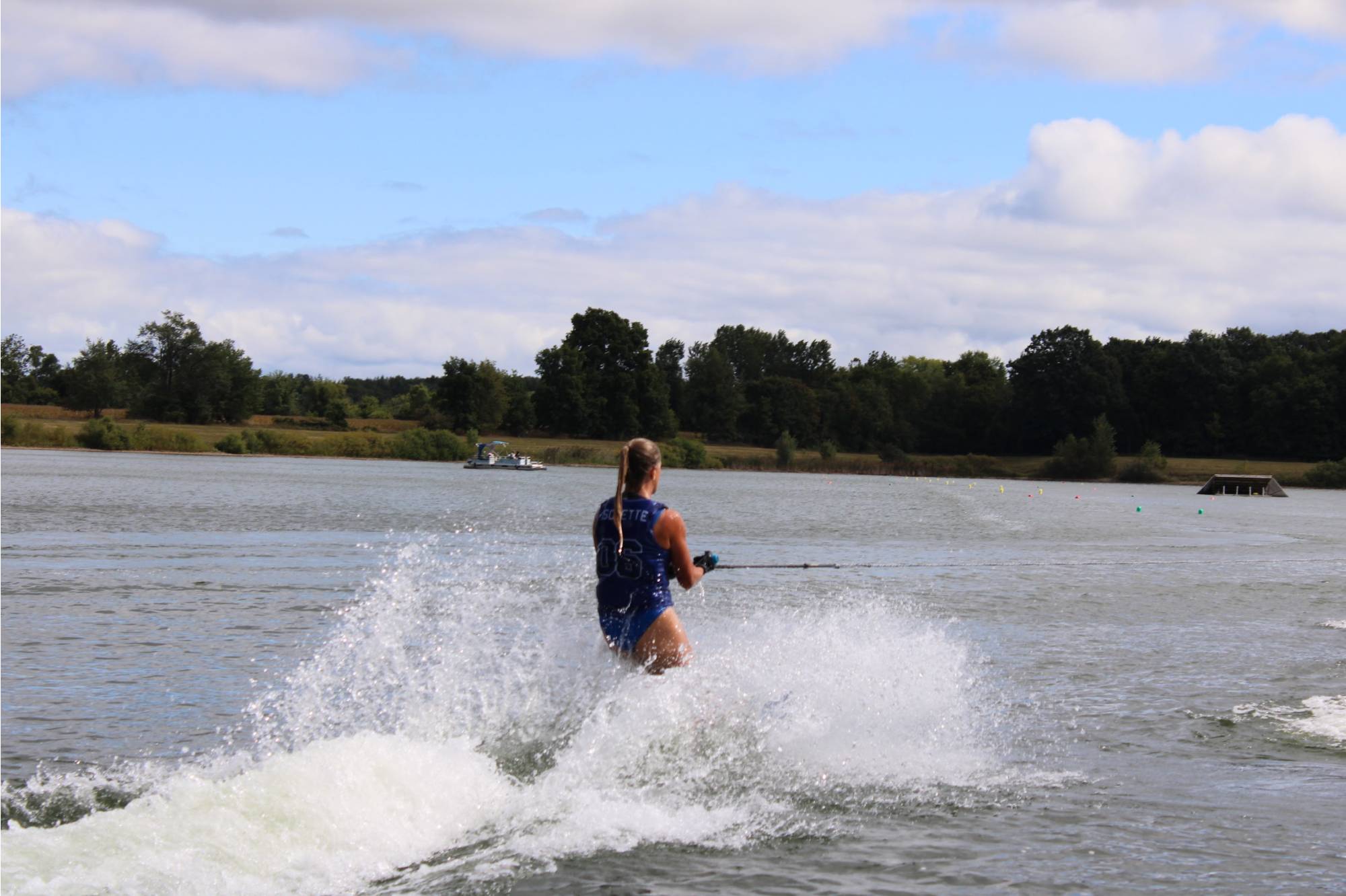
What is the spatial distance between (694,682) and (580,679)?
2.90 ft

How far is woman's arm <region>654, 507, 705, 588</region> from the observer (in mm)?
8336

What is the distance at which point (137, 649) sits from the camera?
526 inches

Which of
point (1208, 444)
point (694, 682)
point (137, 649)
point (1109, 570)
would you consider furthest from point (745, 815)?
point (1208, 444)

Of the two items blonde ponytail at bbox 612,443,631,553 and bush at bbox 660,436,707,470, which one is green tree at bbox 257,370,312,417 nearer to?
bush at bbox 660,436,707,470

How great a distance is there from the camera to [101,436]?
103m

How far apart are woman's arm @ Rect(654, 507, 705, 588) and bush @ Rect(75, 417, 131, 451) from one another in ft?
342

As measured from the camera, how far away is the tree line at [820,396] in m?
132

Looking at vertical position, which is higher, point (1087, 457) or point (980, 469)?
point (1087, 457)

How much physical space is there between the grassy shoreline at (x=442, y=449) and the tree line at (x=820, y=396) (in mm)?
2992

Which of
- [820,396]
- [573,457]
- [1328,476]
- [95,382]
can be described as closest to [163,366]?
[95,382]

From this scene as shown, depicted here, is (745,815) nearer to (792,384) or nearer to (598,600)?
(598,600)

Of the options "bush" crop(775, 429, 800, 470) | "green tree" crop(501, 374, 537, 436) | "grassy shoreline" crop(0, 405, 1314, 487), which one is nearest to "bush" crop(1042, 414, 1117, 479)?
"grassy shoreline" crop(0, 405, 1314, 487)

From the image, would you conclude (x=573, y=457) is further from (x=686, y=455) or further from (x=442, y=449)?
(x=442, y=449)

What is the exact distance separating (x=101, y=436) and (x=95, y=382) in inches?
870
